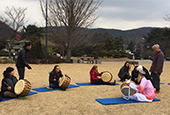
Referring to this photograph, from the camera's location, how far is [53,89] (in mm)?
7871

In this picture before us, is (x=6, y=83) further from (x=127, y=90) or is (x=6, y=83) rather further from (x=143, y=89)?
(x=143, y=89)

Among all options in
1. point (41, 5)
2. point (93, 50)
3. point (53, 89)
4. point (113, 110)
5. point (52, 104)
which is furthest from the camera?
point (93, 50)

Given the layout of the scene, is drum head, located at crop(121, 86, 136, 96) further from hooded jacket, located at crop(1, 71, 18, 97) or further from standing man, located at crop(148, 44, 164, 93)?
hooded jacket, located at crop(1, 71, 18, 97)

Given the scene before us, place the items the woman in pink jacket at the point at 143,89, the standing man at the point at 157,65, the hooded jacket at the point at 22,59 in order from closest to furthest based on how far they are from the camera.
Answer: the woman in pink jacket at the point at 143,89 → the hooded jacket at the point at 22,59 → the standing man at the point at 157,65

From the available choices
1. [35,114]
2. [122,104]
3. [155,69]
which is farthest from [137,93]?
[35,114]

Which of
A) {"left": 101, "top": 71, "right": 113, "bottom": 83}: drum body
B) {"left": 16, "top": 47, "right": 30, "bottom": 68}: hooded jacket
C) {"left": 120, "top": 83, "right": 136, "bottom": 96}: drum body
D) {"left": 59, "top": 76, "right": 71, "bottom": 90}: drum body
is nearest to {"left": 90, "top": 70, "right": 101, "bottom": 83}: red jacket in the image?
{"left": 101, "top": 71, "right": 113, "bottom": 83}: drum body

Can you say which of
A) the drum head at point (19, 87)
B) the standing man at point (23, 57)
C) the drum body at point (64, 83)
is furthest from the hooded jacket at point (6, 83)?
the drum body at point (64, 83)

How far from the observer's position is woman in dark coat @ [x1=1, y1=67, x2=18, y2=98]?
19.9 ft

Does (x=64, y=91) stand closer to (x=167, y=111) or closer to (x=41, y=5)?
(x=167, y=111)

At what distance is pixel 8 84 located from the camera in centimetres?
611

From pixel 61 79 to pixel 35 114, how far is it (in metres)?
2.97

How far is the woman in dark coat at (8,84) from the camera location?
605cm

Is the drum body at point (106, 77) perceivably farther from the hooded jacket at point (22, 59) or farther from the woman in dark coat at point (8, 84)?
the woman in dark coat at point (8, 84)

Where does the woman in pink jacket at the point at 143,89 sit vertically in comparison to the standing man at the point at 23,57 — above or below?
below
